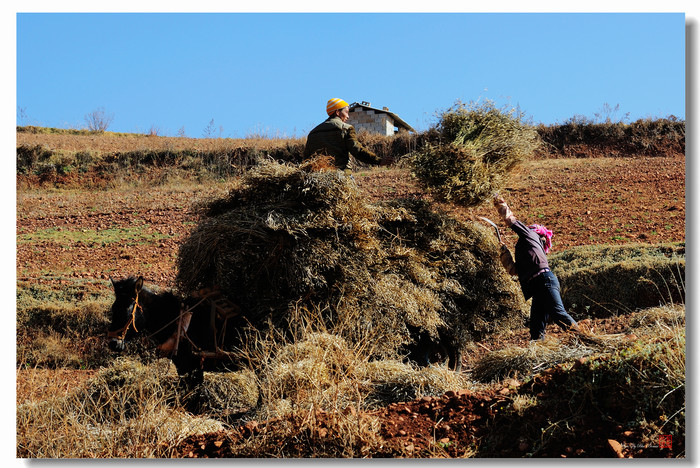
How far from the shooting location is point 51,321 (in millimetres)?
9711

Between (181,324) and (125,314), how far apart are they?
45 centimetres

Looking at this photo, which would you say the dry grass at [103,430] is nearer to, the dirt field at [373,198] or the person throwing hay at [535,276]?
the dirt field at [373,198]

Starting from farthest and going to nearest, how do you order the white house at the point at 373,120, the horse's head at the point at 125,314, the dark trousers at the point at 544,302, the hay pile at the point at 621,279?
the white house at the point at 373,120 → the hay pile at the point at 621,279 → the dark trousers at the point at 544,302 → the horse's head at the point at 125,314

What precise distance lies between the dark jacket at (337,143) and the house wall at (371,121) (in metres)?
19.0

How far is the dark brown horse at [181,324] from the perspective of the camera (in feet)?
16.7

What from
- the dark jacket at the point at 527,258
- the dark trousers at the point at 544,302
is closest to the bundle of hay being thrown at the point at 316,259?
the dark jacket at the point at 527,258

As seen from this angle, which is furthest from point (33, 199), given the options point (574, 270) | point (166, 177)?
point (574, 270)

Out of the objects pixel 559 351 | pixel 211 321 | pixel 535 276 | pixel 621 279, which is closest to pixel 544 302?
pixel 535 276

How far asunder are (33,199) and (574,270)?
636 inches

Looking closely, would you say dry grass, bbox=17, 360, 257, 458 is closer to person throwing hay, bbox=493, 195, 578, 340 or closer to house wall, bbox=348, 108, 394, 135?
person throwing hay, bbox=493, 195, 578, 340

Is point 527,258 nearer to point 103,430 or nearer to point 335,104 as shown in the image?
point 335,104

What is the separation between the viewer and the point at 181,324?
523cm

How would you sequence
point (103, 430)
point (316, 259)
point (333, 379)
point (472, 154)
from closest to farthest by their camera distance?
point (103, 430), point (333, 379), point (316, 259), point (472, 154)

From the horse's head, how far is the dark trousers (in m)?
3.61
